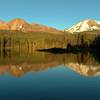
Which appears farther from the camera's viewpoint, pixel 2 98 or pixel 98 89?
pixel 98 89

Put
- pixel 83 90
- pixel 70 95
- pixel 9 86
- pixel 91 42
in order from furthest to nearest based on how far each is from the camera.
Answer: pixel 91 42 < pixel 9 86 < pixel 83 90 < pixel 70 95

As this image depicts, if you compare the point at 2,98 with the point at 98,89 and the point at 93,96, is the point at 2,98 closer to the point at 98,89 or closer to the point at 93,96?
the point at 93,96

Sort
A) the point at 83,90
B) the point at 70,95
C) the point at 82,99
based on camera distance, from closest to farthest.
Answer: the point at 82,99, the point at 70,95, the point at 83,90

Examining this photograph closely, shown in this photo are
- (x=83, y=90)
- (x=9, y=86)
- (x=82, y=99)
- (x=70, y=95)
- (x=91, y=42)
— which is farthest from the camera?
(x=91, y=42)

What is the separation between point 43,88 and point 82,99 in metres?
7.07

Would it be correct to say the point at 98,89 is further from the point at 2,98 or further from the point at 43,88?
the point at 2,98

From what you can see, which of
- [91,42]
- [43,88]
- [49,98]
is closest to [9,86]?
[43,88]

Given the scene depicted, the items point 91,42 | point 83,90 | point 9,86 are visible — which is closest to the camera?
point 83,90

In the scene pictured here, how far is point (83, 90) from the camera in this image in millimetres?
29406

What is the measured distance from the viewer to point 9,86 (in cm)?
3234

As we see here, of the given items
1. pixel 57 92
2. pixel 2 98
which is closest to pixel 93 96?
pixel 57 92

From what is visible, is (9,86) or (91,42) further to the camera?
(91,42)

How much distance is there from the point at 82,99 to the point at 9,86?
10.8m

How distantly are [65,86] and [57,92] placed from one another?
426 cm
